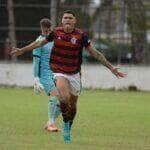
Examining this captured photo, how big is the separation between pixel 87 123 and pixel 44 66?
1.74 metres

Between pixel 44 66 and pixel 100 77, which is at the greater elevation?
pixel 44 66

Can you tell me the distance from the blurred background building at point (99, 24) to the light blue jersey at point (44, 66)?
519 inches

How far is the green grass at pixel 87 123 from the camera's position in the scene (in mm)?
12266

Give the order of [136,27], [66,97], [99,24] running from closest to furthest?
[66,97] → [136,27] → [99,24]

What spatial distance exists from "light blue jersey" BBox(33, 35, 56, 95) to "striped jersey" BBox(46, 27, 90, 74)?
233cm

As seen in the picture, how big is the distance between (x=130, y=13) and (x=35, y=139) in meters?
16.6

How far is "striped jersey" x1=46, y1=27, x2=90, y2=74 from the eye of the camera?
41.3ft

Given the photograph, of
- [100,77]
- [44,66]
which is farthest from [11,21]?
[44,66]

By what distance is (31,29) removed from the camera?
2944 centimetres

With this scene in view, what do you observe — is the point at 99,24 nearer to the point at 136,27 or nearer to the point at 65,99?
the point at 136,27

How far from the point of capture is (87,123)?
1616 centimetres

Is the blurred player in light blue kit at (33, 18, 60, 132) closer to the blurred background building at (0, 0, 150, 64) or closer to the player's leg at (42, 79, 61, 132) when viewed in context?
the player's leg at (42, 79, 61, 132)

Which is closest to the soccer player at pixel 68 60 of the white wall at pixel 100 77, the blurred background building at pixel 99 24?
the white wall at pixel 100 77

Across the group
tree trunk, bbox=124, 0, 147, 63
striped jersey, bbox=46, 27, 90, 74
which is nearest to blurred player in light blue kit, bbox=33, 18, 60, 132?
striped jersey, bbox=46, 27, 90, 74
